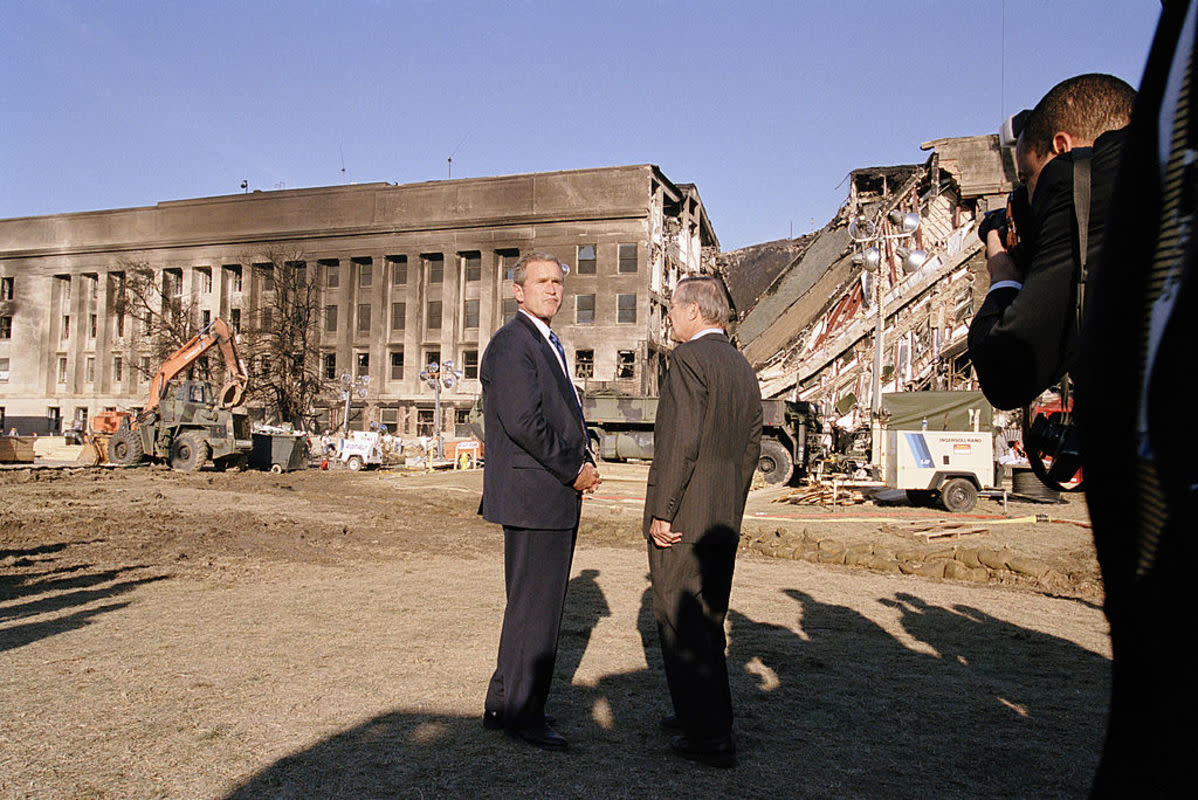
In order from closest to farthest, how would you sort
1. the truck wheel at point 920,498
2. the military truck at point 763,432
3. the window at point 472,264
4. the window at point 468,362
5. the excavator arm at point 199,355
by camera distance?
1. the truck wheel at point 920,498
2. the military truck at point 763,432
3. the excavator arm at point 199,355
4. the window at point 468,362
5. the window at point 472,264

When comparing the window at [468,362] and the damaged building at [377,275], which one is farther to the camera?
the window at [468,362]

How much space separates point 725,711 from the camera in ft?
11.1

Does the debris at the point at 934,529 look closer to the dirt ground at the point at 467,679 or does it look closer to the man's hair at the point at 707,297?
the dirt ground at the point at 467,679

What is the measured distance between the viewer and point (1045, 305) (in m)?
1.48

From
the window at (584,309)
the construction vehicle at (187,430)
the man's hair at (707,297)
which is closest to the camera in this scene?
the man's hair at (707,297)

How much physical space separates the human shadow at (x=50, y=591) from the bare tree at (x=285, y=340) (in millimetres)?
46145

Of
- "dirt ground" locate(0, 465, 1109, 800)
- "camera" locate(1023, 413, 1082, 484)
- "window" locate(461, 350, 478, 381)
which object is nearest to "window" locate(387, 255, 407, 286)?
"window" locate(461, 350, 478, 381)

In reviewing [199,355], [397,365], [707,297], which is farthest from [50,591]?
[397,365]

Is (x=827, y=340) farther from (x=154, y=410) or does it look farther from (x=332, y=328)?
(x=332, y=328)

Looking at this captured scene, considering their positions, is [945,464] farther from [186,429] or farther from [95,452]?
[95,452]

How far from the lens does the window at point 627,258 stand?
4803 centimetres

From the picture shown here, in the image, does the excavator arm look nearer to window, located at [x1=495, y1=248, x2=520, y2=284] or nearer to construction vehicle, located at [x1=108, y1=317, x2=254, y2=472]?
construction vehicle, located at [x1=108, y1=317, x2=254, y2=472]

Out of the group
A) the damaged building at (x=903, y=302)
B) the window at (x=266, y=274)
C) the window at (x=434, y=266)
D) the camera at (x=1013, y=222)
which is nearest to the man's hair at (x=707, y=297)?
the camera at (x=1013, y=222)

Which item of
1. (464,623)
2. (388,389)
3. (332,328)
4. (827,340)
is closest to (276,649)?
(464,623)
